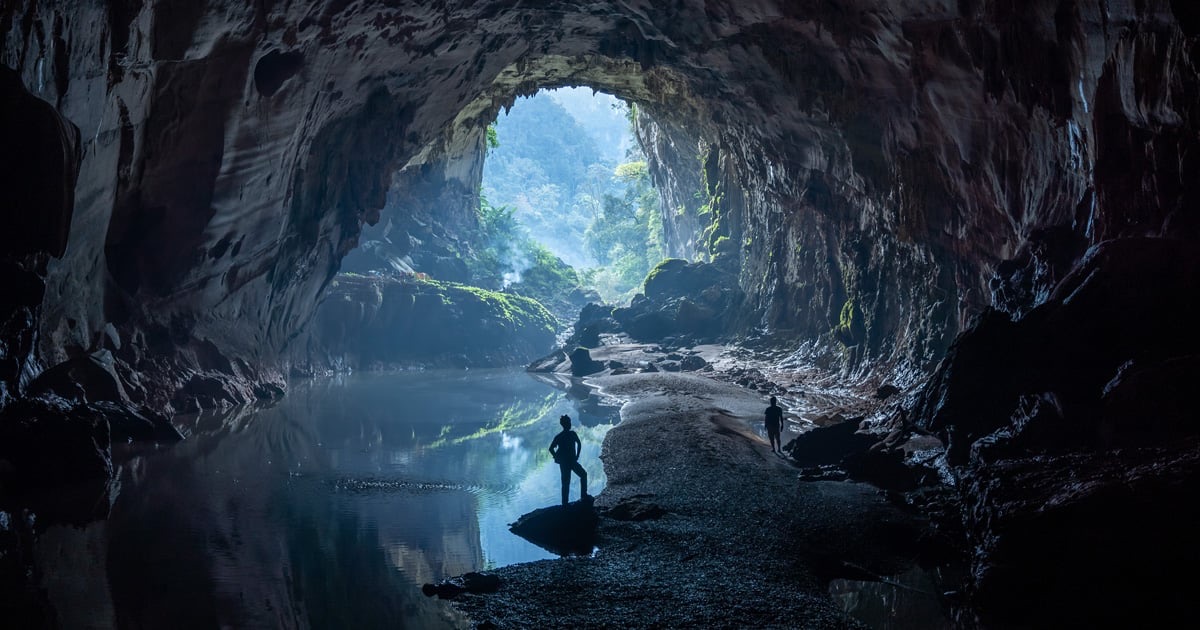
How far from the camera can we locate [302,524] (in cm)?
1218

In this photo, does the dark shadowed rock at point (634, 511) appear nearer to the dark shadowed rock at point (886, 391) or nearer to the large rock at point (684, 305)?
the dark shadowed rock at point (886, 391)

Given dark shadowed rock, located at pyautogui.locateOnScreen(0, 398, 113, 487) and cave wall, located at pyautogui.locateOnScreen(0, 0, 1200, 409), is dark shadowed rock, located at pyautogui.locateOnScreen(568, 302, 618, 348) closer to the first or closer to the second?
cave wall, located at pyautogui.locateOnScreen(0, 0, 1200, 409)

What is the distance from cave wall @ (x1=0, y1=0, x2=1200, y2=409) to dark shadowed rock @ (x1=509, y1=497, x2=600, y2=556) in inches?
375

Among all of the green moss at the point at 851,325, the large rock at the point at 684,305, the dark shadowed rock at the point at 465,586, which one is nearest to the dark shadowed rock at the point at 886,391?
the green moss at the point at 851,325

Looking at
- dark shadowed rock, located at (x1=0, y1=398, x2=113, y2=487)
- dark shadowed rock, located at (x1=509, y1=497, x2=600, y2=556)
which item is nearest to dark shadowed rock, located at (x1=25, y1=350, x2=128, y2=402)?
dark shadowed rock, located at (x1=0, y1=398, x2=113, y2=487)

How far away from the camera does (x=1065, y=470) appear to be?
9.19 m

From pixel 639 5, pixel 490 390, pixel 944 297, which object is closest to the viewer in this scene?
pixel 944 297

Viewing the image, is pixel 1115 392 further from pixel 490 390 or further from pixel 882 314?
pixel 490 390

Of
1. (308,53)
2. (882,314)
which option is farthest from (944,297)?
(308,53)

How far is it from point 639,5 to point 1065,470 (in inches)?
763

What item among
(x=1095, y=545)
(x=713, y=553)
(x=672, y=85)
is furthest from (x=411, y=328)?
(x=1095, y=545)

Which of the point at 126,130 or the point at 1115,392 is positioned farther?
the point at 126,130

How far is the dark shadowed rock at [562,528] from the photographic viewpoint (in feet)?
36.0

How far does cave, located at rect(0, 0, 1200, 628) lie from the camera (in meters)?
8.78
